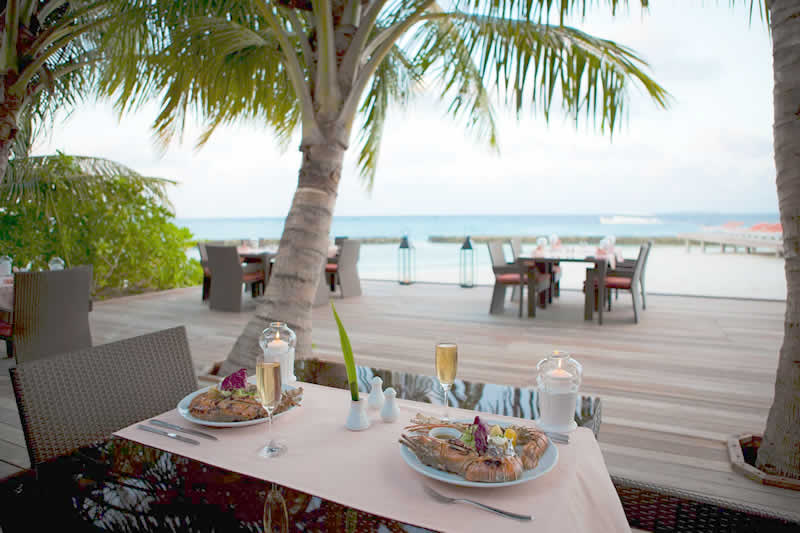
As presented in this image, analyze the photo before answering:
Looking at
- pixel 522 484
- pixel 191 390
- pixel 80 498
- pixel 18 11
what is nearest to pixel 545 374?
pixel 522 484

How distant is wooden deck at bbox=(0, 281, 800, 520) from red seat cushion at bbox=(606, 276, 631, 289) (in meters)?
0.39

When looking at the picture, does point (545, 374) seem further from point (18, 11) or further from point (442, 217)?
point (442, 217)

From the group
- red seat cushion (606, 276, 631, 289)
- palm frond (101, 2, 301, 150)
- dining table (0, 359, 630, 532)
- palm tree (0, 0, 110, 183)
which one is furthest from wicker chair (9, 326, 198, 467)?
red seat cushion (606, 276, 631, 289)

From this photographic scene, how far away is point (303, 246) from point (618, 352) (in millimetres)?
3052

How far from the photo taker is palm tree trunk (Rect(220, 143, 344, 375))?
289cm

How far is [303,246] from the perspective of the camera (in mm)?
2885

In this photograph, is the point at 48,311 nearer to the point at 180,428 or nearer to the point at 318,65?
the point at 318,65

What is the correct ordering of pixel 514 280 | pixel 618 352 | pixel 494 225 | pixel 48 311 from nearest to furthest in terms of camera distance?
pixel 48 311
pixel 618 352
pixel 514 280
pixel 494 225

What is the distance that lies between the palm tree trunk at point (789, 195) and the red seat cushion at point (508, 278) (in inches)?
158

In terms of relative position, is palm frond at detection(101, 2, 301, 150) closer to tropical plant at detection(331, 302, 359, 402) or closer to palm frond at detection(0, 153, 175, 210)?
tropical plant at detection(331, 302, 359, 402)

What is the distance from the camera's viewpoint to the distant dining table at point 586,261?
5602 mm

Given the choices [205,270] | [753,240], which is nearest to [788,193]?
[205,270]

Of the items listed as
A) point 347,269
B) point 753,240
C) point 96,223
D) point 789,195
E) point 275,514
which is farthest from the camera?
point 753,240

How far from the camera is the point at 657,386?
11.3 ft
